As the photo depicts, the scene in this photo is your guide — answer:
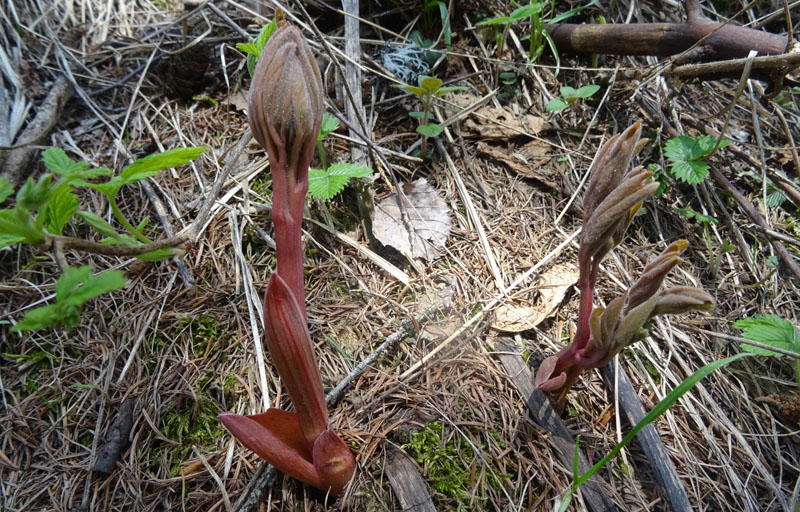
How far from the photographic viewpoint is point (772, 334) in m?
1.61

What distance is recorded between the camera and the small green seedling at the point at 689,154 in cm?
192

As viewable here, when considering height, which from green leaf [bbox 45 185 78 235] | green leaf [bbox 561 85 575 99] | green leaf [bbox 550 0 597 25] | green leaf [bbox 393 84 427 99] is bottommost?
green leaf [bbox 45 185 78 235]

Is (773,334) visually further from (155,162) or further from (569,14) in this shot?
(155,162)

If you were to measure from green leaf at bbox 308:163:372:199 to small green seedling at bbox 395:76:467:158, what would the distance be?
39 centimetres

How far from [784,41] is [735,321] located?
1.15 m

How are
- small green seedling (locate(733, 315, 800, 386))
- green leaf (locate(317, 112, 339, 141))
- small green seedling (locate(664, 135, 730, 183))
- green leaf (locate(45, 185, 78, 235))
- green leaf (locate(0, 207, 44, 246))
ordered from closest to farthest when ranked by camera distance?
green leaf (locate(0, 207, 44, 246)) < green leaf (locate(45, 185, 78, 235)) < small green seedling (locate(733, 315, 800, 386)) < green leaf (locate(317, 112, 339, 141)) < small green seedling (locate(664, 135, 730, 183))

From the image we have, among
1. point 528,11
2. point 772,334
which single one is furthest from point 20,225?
point 772,334

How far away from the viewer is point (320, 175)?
68.9 inches

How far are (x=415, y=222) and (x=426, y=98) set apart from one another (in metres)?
0.52

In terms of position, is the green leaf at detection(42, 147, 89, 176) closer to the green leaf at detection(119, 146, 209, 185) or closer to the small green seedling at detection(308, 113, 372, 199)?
the green leaf at detection(119, 146, 209, 185)

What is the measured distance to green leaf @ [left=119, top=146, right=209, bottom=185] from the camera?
1146 millimetres

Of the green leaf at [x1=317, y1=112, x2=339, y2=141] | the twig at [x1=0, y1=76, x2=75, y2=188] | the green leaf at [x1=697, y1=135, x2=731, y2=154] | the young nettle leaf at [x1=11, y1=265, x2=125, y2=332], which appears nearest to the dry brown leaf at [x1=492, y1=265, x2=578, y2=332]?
the green leaf at [x1=697, y1=135, x2=731, y2=154]

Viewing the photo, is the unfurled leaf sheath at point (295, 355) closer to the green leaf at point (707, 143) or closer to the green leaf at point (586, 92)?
the green leaf at point (586, 92)

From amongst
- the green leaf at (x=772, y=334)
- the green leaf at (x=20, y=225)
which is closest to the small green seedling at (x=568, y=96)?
the green leaf at (x=772, y=334)
